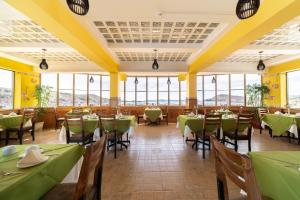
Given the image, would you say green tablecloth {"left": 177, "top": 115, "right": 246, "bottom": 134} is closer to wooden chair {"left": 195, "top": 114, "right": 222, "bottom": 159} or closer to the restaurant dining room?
the restaurant dining room

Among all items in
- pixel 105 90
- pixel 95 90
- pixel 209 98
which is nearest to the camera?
pixel 95 90

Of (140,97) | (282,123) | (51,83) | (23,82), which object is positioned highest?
(51,83)

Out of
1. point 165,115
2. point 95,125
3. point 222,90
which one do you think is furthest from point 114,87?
point 222,90

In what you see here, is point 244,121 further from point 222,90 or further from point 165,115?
point 222,90

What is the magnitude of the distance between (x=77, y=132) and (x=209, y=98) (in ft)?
28.6

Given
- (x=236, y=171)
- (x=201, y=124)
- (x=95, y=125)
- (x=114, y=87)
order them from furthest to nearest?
(x=114, y=87), (x=201, y=124), (x=95, y=125), (x=236, y=171)

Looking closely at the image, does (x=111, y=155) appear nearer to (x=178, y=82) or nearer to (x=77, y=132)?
(x=77, y=132)

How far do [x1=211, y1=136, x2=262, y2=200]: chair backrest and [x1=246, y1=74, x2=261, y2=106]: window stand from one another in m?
9.07

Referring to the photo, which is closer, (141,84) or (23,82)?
(23,82)

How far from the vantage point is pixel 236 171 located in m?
1.14

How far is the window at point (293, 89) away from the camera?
791cm

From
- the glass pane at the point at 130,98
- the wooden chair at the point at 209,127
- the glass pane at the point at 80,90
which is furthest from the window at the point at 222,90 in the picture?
the glass pane at the point at 80,90

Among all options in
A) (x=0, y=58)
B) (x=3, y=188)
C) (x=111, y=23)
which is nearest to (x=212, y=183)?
(x=3, y=188)

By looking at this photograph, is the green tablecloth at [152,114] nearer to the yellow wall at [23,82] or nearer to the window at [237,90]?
the window at [237,90]
